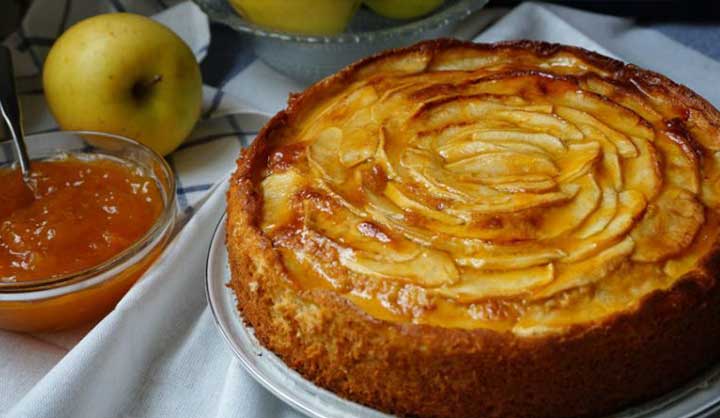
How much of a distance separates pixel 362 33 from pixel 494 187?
1039mm

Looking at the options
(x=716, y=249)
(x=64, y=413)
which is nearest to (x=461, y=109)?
(x=716, y=249)

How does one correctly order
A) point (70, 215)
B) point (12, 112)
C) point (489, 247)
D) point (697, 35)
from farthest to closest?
point (697, 35)
point (12, 112)
point (70, 215)
point (489, 247)

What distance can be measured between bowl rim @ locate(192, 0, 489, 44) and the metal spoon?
2.03 ft

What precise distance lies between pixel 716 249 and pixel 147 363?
3.88 ft

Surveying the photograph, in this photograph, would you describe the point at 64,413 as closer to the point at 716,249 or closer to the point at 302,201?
the point at 302,201

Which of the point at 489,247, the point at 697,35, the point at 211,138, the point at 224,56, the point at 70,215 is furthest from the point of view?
the point at 224,56

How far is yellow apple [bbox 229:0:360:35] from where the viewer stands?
8.79 feet

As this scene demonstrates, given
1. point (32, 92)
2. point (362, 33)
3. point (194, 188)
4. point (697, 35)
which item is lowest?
point (32, 92)

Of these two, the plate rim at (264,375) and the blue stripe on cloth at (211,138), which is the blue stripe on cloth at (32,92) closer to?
the blue stripe on cloth at (211,138)

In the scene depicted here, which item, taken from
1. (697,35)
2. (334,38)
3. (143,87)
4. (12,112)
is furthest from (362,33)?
(697,35)

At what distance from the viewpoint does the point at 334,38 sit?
8.50 feet

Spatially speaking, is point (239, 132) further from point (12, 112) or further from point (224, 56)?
point (12, 112)

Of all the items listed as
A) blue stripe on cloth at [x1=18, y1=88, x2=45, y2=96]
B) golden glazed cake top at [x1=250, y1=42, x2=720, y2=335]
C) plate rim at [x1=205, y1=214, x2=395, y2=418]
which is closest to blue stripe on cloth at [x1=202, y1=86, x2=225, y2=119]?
blue stripe on cloth at [x1=18, y1=88, x2=45, y2=96]

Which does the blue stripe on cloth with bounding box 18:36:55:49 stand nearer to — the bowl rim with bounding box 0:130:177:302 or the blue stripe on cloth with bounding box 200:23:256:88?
the blue stripe on cloth with bounding box 200:23:256:88
